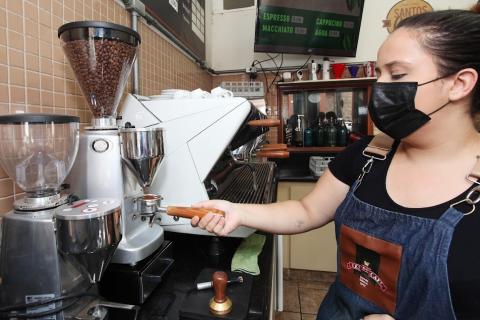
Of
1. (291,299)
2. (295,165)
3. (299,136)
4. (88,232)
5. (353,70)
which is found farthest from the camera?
(295,165)

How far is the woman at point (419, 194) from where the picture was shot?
0.57m

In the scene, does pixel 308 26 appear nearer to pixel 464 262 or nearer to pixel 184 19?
pixel 184 19

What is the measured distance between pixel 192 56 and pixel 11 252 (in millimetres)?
1767

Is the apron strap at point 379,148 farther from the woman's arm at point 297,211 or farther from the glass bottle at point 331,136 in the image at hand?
the glass bottle at point 331,136

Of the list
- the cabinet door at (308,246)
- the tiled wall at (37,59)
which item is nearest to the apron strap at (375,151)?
the tiled wall at (37,59)

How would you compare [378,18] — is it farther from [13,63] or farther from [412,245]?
[13,63]

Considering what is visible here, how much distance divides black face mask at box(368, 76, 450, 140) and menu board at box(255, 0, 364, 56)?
1.81 meters

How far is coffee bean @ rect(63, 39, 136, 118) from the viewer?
63cm

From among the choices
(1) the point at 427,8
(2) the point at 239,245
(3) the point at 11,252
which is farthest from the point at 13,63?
(1) the point at 427,8

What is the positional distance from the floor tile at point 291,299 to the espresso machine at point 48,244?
1918 millimetres

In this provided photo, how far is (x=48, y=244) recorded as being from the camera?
465mm

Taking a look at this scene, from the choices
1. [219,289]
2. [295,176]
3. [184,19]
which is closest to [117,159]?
[219,289]

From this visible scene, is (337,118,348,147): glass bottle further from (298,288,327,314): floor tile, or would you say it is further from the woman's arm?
the woman's arm

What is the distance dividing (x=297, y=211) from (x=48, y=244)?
0.63 m
